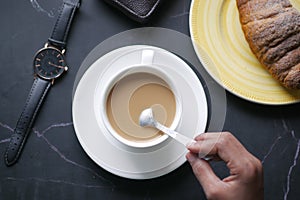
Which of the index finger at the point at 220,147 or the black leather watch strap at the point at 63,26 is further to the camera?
the black leather watch strap at the point at 63,26

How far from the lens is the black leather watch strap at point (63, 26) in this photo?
4.78 ft

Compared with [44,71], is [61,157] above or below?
below

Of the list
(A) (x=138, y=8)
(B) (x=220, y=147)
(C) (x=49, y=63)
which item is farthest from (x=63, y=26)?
(B) (x=220, y=147)

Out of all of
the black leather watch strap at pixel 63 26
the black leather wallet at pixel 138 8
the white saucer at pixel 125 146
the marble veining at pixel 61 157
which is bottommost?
the marble veining at pixel 61 157

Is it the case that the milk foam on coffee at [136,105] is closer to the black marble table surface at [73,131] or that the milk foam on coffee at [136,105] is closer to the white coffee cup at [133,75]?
the white coffee cup at [133,75]

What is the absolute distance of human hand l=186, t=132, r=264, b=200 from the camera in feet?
4.01

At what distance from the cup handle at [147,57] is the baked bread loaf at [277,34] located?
0.93ft

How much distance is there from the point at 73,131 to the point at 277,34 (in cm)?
63

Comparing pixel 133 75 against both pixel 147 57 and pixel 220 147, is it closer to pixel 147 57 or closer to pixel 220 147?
pixel 147 57

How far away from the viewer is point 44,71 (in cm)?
146

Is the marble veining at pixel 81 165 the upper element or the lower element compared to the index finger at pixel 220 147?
lower

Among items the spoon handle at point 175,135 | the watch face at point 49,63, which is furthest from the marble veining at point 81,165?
the spoon handle at point 175,135

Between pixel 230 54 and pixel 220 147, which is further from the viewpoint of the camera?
pixel 230 54

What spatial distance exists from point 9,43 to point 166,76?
18.9 inches
